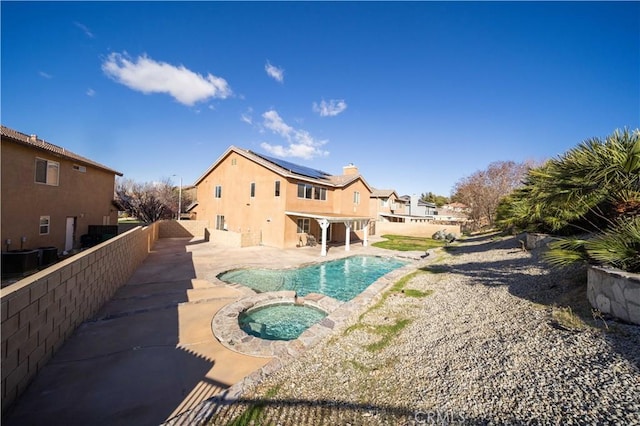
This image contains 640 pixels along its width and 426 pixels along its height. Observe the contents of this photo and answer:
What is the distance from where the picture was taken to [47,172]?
580 inches

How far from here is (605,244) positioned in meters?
4.76

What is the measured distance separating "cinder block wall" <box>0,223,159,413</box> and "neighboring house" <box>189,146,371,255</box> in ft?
41.7

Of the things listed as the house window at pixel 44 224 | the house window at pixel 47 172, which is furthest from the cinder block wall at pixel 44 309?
the house window at pixel 47 172

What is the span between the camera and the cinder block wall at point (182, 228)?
24812 millimetres

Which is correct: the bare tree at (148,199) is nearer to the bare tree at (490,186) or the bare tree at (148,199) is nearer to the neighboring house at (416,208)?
the neighboring house at (416,208)

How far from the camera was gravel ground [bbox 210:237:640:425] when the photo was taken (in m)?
2.95

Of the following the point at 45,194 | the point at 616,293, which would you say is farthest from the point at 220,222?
the point at 616,293

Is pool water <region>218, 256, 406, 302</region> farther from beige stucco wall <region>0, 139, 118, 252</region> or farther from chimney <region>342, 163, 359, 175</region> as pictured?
chimney <region>342, 163, 359, 175</region>

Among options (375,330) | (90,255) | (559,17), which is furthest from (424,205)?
(90,255)

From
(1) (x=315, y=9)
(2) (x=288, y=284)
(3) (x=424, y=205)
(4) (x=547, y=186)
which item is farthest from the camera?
(3) (x=424, y=205)

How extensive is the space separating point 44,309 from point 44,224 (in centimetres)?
1475

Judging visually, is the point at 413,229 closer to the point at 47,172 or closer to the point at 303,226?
the point at 303,226

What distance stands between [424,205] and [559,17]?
42333mm

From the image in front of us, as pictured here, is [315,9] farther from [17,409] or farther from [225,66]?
[17,409]
